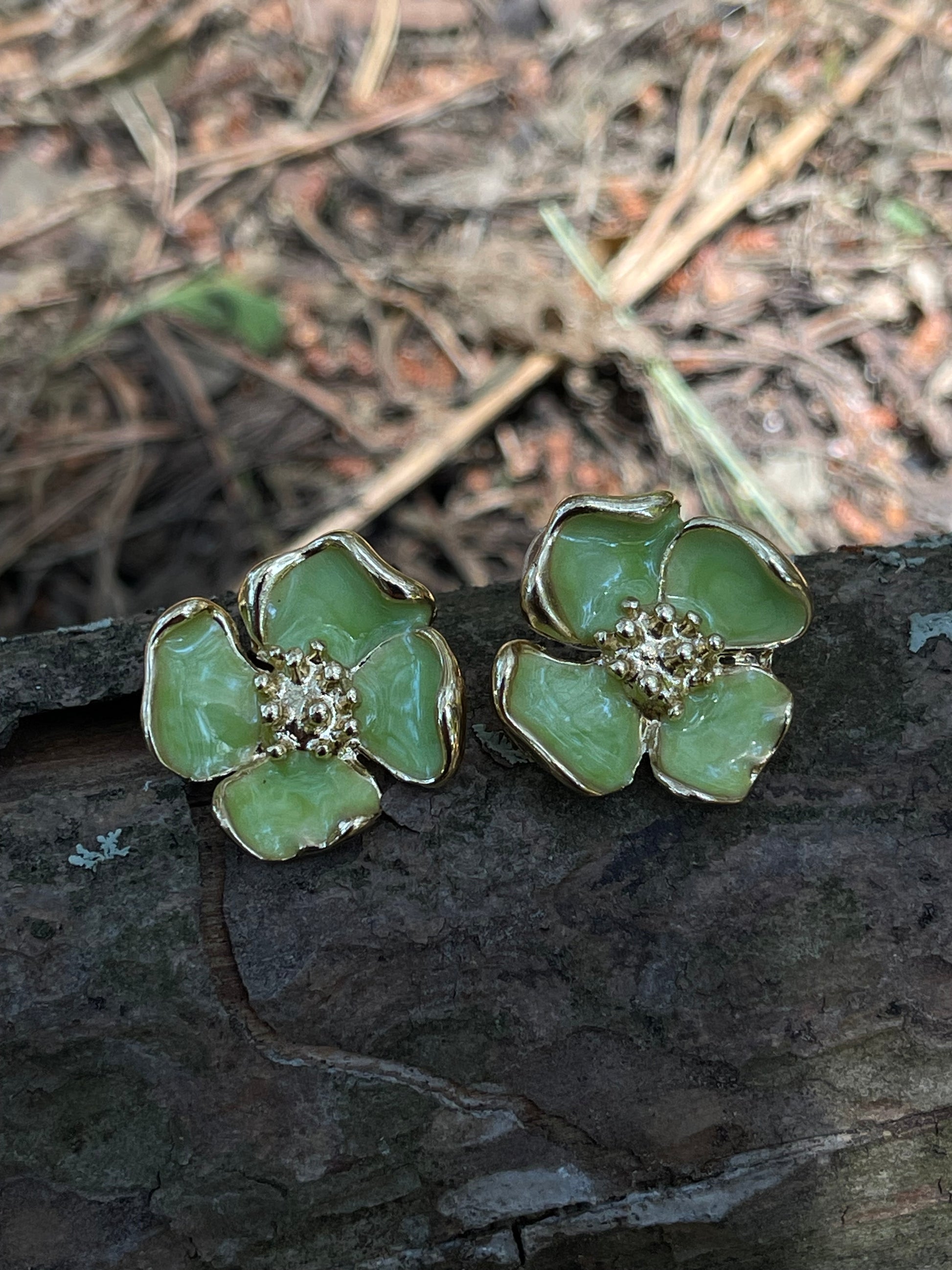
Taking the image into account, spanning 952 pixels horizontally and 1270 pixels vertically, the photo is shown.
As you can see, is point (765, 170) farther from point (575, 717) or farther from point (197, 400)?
point (575, 717)

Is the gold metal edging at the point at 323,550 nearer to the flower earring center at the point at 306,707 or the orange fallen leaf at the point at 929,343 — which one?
the flower earring center at the point at 306,707

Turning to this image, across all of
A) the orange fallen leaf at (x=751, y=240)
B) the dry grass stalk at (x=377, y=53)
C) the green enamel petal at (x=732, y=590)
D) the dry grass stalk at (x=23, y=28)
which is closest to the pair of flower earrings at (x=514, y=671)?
the green enamel petal at (x=732, y=590)

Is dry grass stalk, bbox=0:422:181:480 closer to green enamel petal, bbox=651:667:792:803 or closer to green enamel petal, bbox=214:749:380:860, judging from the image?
green enamel petal, bbox=214:749:380:860

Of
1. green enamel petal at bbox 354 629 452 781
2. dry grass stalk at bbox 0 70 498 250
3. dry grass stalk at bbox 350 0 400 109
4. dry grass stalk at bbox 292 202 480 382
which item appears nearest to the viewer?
green enamel petal at bbox 354 629 452 781

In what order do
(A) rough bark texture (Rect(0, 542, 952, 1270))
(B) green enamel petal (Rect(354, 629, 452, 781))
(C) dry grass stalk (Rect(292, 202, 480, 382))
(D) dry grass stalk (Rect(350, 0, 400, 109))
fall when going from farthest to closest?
1. (D) dry grass stalk (Rect(350, 0, 400, 109))
2. (C) dry grass stalk (Rect(292, 202, 480, 382))
3. (B) green enamel petal (Rect(354, 629, 452, 781))
4. (A) rough bark texture (Rect(0, 542, 952, 1270))

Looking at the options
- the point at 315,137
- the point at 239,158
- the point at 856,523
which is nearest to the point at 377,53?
the point at 315,137

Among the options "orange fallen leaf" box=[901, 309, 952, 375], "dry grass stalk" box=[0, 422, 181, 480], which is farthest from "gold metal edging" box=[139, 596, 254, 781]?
"orange fallen leaf" box=[901, 309, 952, 375]

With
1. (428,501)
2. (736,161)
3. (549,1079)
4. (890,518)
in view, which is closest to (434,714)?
(549,1079)

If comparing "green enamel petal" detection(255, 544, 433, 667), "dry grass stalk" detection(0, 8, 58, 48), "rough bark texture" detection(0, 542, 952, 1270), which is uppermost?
"dry grass stalk" detection(0, 8, 58, 48)
